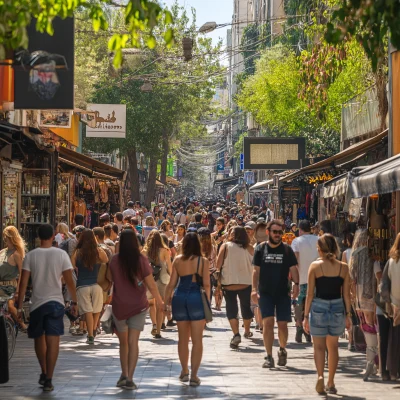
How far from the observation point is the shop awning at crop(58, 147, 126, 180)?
23.0 meters

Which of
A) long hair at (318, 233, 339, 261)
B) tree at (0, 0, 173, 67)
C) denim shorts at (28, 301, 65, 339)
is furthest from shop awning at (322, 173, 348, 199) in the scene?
tree at (0, 0, 173, 67)

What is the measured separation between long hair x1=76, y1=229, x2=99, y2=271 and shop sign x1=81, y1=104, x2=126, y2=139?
1791 cm

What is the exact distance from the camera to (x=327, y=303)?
34.1 ft

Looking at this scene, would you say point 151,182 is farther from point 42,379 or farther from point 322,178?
point 42,379

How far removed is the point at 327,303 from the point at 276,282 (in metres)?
2.07

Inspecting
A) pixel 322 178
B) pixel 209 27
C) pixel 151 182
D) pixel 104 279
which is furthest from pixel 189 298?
pixel 151 182

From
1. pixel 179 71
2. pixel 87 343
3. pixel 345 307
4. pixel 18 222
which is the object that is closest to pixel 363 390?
pixel 345 307

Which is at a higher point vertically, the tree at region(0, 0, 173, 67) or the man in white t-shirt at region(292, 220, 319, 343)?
the tree at region(0, 0, 173, 67)

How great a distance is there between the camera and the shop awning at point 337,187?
15.6 m

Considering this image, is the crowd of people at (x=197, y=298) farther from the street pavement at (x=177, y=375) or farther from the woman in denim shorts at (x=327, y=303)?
the street pavement at (x=177, y=375)

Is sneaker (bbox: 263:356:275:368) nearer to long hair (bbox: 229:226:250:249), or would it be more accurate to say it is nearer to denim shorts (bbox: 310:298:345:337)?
denim shorts (bbox: 310:298:345:337)

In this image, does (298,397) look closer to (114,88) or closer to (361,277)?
(361,277)

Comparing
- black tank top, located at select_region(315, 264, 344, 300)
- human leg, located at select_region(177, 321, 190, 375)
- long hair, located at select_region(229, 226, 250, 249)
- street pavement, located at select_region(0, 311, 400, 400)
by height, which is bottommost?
street pavement, located at select_region(0, 311, 400, 400)

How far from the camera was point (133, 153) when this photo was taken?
49.8 m
